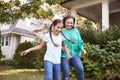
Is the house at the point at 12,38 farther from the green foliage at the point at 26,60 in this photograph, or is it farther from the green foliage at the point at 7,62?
the green foliage at the point at 26,60

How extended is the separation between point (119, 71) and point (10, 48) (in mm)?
23378

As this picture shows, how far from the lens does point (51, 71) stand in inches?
175

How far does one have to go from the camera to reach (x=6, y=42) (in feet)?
101

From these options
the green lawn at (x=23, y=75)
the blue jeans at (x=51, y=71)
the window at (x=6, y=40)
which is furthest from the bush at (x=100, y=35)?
the window at (x=6, y=40)

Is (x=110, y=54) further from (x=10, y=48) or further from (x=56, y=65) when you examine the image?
(x=10, y=48)

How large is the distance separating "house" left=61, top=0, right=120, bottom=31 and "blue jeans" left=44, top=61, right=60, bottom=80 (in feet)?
27.0

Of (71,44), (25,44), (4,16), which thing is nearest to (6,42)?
(25,44)

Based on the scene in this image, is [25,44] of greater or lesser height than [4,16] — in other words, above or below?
below

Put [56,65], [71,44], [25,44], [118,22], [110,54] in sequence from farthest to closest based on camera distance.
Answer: [25,44], [118,22], [110,54], [71,44], [56,65]

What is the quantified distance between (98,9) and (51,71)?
13.3 meters

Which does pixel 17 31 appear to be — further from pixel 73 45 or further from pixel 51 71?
pixel 51 71

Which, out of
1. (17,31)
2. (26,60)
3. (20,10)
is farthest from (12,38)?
(20,10)

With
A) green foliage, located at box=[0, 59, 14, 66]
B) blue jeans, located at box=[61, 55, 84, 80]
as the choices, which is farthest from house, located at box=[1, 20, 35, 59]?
blue jeans, located at box=[61, 55, 84, 80]

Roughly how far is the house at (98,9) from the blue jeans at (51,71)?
823cm
